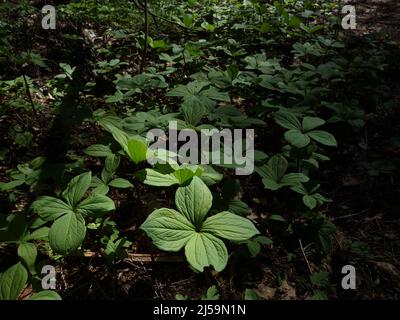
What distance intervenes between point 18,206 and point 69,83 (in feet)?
4.99

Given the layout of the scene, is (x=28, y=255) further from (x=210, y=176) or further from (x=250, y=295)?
(x=250, y=295)

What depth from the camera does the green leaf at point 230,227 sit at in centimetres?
143

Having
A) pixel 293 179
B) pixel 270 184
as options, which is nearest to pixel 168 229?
pixel 270 184

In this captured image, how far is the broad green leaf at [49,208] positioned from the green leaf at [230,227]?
2.24 ft

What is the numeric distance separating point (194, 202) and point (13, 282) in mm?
855

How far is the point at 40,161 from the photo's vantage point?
2078mm

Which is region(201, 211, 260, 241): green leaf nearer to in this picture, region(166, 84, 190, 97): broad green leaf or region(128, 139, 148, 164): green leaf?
region(128, 139, 148, 164): green leaf

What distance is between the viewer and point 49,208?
152 cm

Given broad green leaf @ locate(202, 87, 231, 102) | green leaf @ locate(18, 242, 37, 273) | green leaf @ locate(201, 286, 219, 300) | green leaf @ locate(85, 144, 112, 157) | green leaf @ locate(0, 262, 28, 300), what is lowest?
green leaf @ locate(201, 286, 219, 300)

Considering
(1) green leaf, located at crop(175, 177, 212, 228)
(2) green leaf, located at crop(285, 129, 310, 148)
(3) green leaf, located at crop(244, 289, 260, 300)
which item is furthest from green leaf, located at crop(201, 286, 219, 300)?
(2) green leaf, located at crop(285, 129, 310, 148)

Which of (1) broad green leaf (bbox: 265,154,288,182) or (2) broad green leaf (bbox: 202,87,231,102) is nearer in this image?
(1) broad green leaf (bbox: 265,154,288,182)

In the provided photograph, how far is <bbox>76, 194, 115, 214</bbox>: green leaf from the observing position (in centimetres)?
151

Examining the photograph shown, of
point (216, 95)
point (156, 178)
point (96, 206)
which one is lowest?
point (96, 206)

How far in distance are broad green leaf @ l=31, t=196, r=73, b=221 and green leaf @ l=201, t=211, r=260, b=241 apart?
2.24ft
